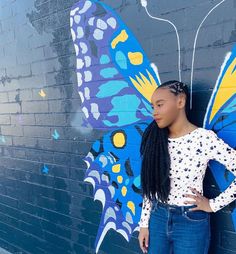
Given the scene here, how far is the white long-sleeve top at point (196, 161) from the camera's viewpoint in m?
2.01

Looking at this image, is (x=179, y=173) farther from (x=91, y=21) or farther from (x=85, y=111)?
(x=91, y=21)

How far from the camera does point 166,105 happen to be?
6.86 feet

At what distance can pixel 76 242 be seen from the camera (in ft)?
11.2

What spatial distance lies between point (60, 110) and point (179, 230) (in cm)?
181

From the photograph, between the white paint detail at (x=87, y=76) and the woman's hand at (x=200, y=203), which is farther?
the white paint detail at (x=87, y=76)

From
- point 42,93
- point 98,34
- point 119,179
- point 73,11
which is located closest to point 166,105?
point 119,179

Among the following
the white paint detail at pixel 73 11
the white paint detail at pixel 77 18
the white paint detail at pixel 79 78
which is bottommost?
the white paint detail at pixel 79 78

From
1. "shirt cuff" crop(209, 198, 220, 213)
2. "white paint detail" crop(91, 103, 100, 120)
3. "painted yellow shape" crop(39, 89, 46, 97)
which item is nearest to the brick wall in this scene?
"painted yellow shape" crop(39, 89, 46, 97)

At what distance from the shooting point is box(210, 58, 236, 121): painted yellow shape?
2.11m

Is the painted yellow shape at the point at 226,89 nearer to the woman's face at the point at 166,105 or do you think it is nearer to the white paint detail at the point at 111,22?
the woman's face at the point at 166,105

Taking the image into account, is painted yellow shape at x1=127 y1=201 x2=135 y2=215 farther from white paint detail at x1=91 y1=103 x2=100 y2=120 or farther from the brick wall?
white paint detail at x1=91 y1=103 x2=100 y2=120

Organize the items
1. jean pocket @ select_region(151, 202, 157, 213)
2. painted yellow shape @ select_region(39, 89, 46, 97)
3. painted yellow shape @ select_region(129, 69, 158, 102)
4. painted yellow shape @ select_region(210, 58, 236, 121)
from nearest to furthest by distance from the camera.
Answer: painted yellow shape @ select_region(210, 58, 236, 121) < jean pocket @ select_region(151, 202, 157, 213) < painted yellow shape @ select_region(129, 69, 158, 102) < painted yellow shape @ select_region(39, 89, 46, 97)

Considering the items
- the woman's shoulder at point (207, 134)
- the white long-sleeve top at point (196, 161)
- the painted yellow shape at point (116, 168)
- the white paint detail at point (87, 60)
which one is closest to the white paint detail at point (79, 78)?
the white paint detail at point (87, 60)

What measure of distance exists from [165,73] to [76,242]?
2.00 m
